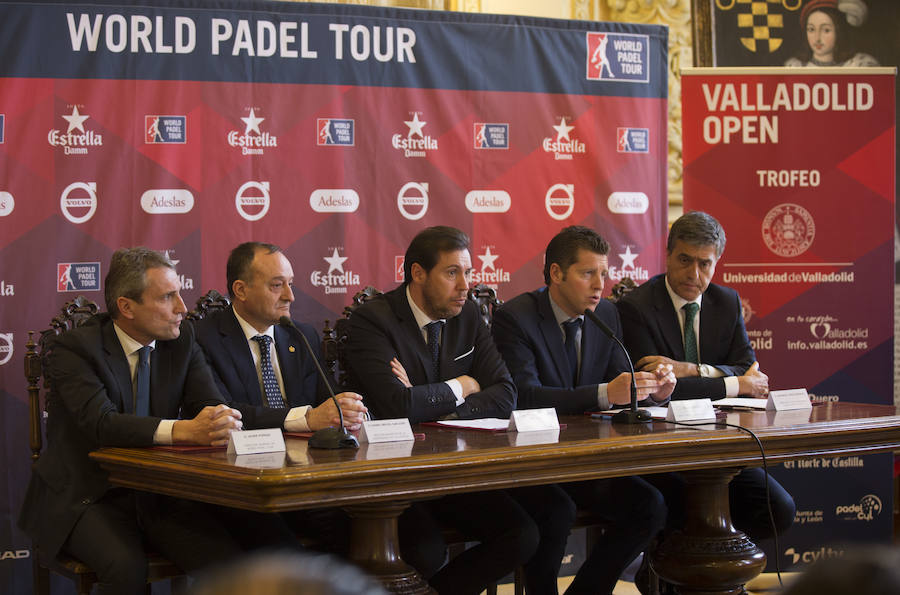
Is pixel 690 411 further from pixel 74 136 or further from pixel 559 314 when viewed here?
pixel 74 136

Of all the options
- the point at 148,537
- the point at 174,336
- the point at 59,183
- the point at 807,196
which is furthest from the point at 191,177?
the point at 807,196

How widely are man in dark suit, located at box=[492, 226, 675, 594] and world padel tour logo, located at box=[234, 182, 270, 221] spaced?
124 centimetres

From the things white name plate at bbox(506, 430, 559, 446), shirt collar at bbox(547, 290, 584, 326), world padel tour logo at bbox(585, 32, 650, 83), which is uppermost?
world padel tour logo at bbox(585, 32, 650, 83)

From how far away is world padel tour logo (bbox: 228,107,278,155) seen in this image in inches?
181

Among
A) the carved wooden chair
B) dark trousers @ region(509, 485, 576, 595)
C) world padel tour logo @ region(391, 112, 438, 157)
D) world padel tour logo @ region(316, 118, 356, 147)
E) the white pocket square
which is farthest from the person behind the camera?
A: world padel tour logo @ region(391, 112, 438, 157)

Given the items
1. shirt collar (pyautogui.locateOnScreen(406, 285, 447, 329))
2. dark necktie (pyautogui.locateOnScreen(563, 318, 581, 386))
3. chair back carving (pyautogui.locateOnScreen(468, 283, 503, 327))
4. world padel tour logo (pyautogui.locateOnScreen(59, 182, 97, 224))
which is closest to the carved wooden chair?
world padel tour logo (pyautogui.locateOnScreen(59, 182, 97, 224))

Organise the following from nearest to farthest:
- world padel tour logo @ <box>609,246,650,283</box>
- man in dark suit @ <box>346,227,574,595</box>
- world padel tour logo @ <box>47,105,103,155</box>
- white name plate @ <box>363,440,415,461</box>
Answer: white name plate @ <box>363,440,415,461</box>
man in dark suit @ <box>346,227,574,595</box>
world padel tour logo @ <box>47,105,103,155</box>
world padel tour logo @ <box>609,246,650,283</box>

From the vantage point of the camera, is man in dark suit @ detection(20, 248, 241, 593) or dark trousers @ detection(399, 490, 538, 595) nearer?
man in dark suit @ detection(20, 248, 241, 593)

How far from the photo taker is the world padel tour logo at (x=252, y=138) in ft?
15.0

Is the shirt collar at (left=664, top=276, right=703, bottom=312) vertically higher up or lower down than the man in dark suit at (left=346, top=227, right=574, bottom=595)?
higher up

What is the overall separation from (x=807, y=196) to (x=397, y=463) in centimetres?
359

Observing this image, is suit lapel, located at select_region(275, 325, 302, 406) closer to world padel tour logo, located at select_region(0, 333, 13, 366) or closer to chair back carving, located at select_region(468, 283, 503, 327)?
chair back carving, located at select_region(468, 283, 503, 327)

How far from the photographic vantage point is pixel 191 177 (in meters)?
4.52

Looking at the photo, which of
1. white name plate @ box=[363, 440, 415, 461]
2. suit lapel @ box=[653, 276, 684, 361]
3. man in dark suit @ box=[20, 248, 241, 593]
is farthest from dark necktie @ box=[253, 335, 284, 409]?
suit lapel @ box=[653, 276, 684, 361]
